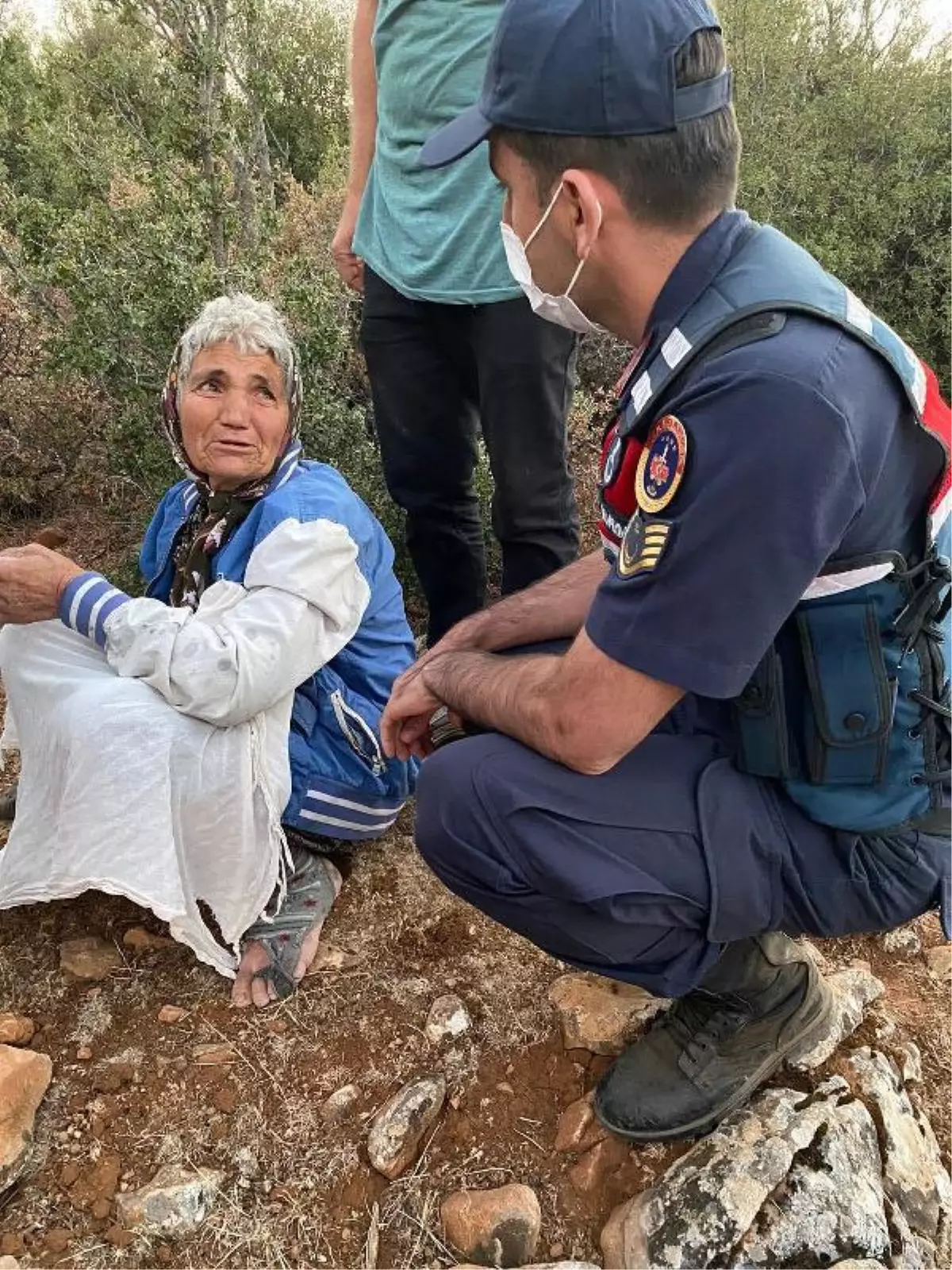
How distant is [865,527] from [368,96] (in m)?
2.14

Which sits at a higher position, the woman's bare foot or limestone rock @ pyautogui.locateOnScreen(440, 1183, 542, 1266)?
the woman's bare foot

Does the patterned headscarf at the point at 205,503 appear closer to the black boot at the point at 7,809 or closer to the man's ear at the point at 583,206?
the black boot at the point at 7,809

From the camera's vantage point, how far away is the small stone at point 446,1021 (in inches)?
81.2

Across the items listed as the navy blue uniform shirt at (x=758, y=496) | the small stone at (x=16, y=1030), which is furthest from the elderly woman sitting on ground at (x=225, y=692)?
the navy blue uniform shirt at (x=758, y=496)

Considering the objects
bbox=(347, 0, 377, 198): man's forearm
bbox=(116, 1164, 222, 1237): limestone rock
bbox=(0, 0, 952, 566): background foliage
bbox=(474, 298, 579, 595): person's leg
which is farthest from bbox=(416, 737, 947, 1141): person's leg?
bbox=(0, 0, 952, 566): background foliage

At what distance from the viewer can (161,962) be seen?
2.25 metres

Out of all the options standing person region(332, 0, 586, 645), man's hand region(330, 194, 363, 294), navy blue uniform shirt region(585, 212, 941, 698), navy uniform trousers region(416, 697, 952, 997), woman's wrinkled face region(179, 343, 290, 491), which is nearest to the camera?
navy blue uniform shirt region(585, 212, 941, 698)

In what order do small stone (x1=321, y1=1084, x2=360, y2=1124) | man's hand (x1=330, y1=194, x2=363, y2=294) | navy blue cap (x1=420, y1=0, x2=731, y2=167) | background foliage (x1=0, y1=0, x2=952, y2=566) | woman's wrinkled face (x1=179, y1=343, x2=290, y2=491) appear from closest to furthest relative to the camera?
1. navy blue cap (x1=420, y1=0, x2=731, y2=167)
2. small stone (x1=321, y1=1084, x2=360, y2=1124)
3. woman's wrinkled face (x1=179, y1=343, x2=290, y2=491)
4. man's hand (x1=330, y1=194, x2=363, y2=294)
5. background foliage (x1=0, y1=0, x2=952, y2=566)

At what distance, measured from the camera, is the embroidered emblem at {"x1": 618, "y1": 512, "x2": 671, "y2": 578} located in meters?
1.36

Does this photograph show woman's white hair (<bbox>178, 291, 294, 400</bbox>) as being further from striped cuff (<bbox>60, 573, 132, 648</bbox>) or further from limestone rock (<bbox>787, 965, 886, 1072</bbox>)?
limestone rock (<bbox>787, 965, 886, 1072</bbox>)

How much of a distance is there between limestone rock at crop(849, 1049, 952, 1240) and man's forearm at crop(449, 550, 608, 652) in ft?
3.39

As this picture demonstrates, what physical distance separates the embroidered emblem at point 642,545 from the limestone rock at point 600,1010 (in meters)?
1.01

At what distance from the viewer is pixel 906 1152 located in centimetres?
184

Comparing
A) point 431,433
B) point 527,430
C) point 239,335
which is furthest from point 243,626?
point 431,433
